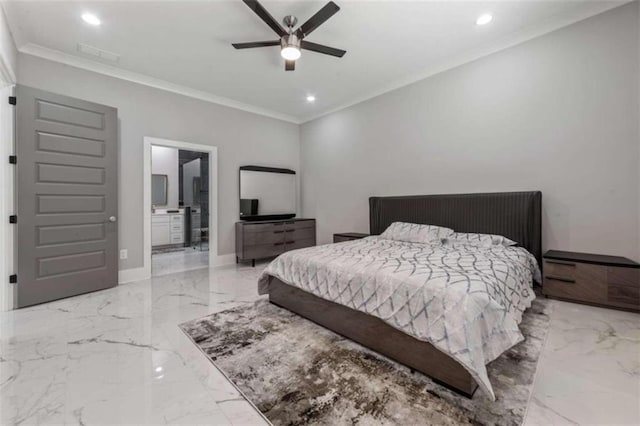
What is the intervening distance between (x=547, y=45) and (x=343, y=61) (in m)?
2.29

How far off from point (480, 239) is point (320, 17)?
282 cm

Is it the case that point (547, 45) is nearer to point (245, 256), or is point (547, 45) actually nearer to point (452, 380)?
point (452, 380)

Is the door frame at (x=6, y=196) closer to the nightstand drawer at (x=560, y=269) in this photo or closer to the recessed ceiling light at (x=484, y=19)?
the recessed ceiling light at (x=484, y=19)

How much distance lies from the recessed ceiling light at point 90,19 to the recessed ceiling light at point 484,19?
3.91m

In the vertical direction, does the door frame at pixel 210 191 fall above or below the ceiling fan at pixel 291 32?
below

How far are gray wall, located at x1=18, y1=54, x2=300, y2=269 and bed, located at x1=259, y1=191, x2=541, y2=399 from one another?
236cm

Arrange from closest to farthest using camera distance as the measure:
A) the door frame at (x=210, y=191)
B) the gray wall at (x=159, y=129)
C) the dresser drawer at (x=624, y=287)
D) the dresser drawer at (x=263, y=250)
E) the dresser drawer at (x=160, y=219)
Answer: the dresser drawer at (x=624, y=287)
the gray wall at (x=159, y=129)
the door frame at (x=210, y=191)
the dresser drawer at (x=263, y=250)
the dresser drawer at (x=160, y=219)

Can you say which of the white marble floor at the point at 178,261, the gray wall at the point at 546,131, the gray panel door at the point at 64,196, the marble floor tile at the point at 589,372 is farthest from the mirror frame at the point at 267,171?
the marble floor tile at the point at 589,372

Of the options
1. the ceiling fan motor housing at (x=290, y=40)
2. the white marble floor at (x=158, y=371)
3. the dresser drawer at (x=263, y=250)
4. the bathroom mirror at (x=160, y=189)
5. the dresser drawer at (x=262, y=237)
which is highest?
the ceiling fan motor housing at (x=290, y=40)

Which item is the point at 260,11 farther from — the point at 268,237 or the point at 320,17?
the point at 268,237

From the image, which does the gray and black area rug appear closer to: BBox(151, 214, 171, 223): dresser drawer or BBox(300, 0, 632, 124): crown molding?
BBox(300, 0, 632, 124): crown molding

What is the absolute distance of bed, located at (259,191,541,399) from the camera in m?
1.44

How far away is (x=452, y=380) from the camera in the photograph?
4.91 feet

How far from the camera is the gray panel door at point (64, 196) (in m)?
2.87
